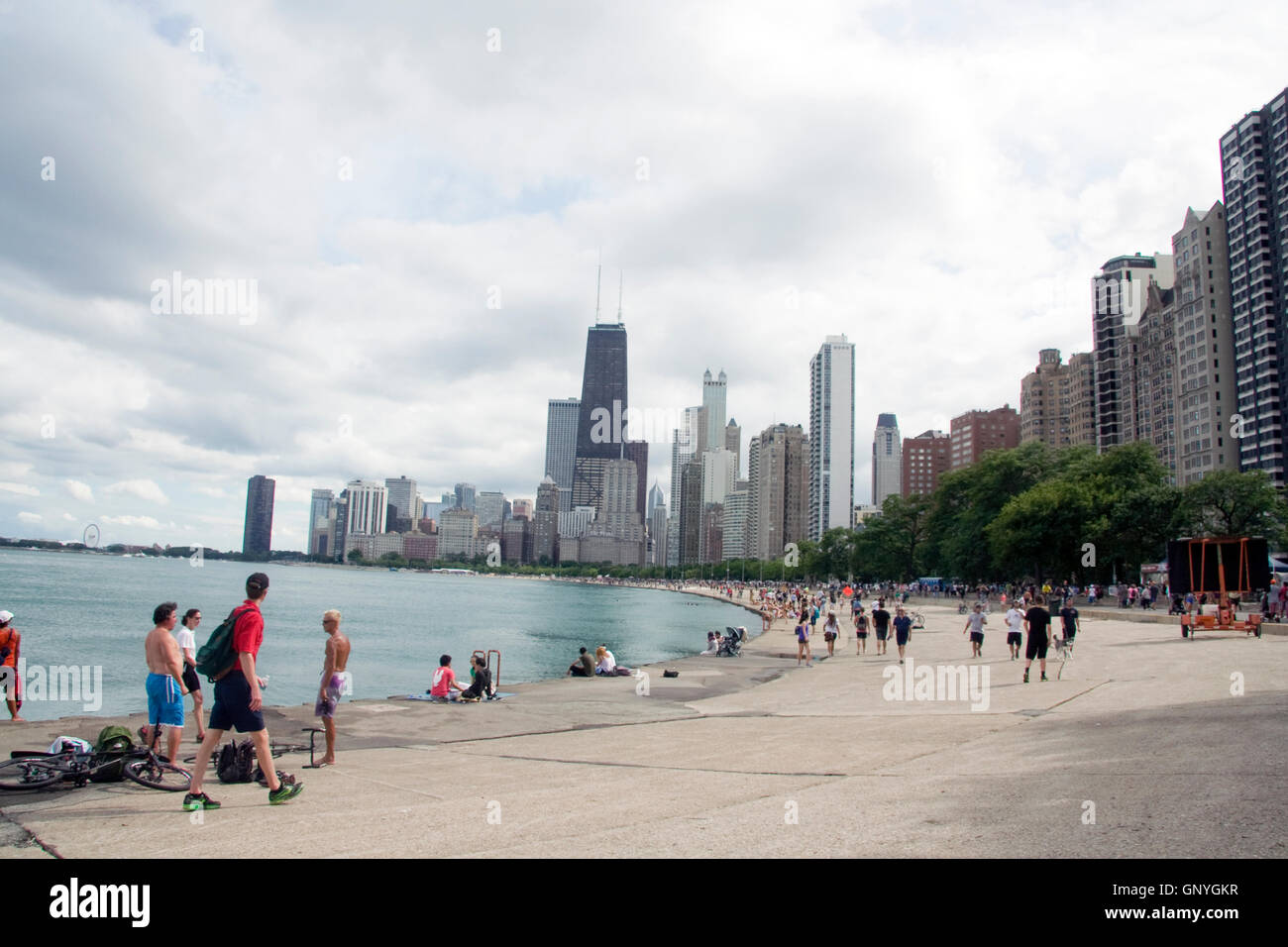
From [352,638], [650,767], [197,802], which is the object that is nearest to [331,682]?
[197,802]

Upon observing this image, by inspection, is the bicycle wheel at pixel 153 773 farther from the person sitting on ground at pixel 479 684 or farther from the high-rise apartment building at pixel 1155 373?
the high-rise apartment building at pixel 1155 373

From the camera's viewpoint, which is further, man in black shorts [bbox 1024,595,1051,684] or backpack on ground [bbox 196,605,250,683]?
man in black shorts [bbox 1024,595,1051,684]

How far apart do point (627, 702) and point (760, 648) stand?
20.2 metres

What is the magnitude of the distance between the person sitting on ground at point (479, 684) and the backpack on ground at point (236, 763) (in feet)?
30.5

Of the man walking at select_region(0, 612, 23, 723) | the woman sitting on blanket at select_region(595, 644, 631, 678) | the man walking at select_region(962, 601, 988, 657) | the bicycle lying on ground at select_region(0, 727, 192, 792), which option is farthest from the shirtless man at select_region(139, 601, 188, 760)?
the man walking at select_region(962, 601, 988, 657)

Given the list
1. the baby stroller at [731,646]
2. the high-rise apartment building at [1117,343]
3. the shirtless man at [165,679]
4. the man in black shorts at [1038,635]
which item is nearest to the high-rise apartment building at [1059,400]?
the high-rise apartment building at [1117,343]

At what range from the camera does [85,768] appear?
7715 millimetres

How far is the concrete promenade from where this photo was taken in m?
5.73

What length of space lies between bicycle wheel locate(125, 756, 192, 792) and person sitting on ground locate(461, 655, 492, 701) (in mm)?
9543

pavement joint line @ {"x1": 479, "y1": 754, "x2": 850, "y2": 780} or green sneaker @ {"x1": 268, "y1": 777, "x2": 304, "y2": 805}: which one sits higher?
green sneaker @ {"x1": 268, "y1": 777, "x2": 304, "y2": 805}

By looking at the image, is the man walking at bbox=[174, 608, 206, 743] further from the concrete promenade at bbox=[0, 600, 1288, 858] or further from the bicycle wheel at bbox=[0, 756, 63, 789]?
the bicycle wheel at bbox=[0, 756, 63, 789]

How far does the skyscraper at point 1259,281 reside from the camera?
105 m

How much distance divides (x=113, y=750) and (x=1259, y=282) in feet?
446
